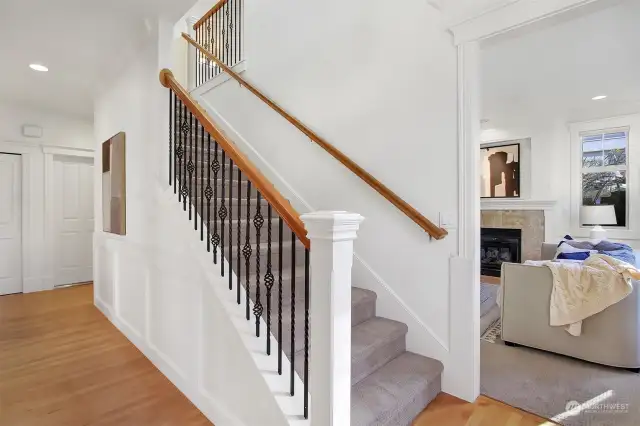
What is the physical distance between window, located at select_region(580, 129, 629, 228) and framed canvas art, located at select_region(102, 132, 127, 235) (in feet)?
20.0

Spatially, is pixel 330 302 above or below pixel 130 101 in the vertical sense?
below

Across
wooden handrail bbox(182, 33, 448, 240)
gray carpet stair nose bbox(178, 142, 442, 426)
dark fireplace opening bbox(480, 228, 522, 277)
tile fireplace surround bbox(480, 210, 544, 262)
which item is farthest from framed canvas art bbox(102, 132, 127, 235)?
tile fireplace surround bbox(480, 210, 544, 262)

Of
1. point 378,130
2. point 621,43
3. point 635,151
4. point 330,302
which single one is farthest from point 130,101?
point 635,151

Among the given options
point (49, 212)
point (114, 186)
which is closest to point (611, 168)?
point (114, 186)

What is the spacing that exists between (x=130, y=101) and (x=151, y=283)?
62.8 inches

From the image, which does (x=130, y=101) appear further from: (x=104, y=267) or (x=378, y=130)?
(x=378, y=130)

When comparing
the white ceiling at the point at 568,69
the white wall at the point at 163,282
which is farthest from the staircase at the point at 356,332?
the white ceiling at the point at 568,69

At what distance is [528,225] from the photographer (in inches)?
219

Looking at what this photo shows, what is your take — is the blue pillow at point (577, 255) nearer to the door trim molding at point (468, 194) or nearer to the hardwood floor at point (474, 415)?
the door trim molding at point (468, 194)

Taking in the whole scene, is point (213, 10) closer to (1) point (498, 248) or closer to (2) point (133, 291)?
(2) point (133, 291)

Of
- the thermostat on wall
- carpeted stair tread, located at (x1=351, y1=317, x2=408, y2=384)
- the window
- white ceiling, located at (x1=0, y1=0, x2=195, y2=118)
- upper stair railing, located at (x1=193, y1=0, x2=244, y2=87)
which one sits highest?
upper stair railing, located at (x1=193, y1=0, x2=244, y2=87)

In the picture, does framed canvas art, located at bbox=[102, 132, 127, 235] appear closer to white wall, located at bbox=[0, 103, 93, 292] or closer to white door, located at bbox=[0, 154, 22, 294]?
white wall, located at bbox=[0, 103, 93, 292]

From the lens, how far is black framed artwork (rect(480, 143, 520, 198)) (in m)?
5.73

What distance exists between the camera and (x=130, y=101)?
2.97 meters
